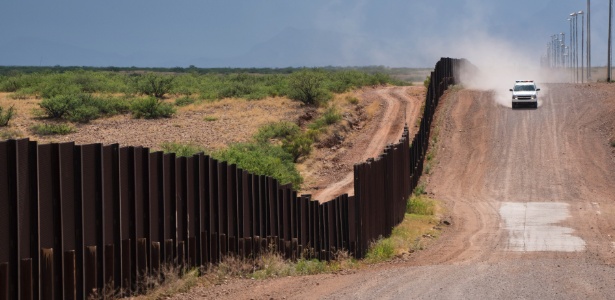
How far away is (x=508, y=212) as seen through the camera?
105 ft

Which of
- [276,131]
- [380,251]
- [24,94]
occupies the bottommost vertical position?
[380,251]

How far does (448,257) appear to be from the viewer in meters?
21.7

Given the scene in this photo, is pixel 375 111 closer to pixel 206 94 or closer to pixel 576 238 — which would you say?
pixel 206 94

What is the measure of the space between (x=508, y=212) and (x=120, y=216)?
73.6ft

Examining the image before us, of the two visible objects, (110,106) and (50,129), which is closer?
(50,129)

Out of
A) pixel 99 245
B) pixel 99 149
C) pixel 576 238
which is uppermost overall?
pixel 99 149

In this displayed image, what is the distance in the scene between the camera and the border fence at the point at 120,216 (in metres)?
10.1

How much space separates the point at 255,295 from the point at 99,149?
275cm

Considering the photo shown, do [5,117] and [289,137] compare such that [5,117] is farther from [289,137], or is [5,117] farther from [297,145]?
[297,145]

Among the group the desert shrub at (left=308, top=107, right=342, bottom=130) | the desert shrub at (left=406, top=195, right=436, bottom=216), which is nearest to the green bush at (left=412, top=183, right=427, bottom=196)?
the desert shrub at (left=406, top=195, right=436, bottom=216)

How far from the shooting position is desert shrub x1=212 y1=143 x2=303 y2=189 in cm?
3609

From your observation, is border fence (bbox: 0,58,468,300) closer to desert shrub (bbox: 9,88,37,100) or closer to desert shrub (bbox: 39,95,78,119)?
desert shrub (bbox: 39,95,78,119)

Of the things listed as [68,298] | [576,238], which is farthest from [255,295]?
[576,238]

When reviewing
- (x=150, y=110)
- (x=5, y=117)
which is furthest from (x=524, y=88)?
(x=5, y=117)
